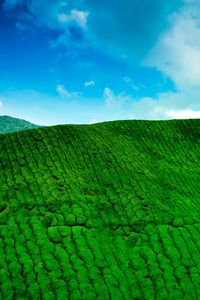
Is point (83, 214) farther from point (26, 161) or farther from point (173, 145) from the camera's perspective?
point (173, 145)

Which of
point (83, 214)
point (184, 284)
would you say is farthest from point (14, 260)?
point (184, 284)

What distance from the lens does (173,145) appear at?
30.2 m

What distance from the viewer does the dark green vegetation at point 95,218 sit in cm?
1318

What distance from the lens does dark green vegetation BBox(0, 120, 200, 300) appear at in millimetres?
13180

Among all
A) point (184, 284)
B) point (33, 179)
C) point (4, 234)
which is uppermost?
point (33, 179)

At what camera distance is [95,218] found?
56.6 ft

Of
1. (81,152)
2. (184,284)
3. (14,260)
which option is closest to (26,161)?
(81,152)

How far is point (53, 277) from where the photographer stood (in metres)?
13.1

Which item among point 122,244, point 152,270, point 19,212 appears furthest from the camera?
point 19,212

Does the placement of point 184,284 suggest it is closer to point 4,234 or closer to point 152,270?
point 152,270

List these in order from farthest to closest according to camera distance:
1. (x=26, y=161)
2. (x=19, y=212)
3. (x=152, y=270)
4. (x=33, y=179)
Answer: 1. (x=26, y=161)
2. (x=33, y=179)
3. (x=19, y=212)
4. (x=152, y=270)

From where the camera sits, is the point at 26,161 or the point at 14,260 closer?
the point at 14,260

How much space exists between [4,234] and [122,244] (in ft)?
17.7

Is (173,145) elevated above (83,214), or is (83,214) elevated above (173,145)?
(173,145)
